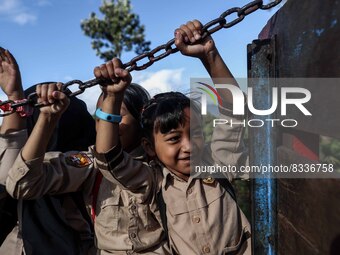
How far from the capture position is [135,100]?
7.69 ft

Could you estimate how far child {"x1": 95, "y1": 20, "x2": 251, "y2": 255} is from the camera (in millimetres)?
1806

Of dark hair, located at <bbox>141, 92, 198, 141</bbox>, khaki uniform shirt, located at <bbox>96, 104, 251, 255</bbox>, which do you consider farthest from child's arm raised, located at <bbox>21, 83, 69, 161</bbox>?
dark hair, located at <bbox>141, 92, 198, 141</bbox>

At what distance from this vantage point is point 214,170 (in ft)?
6.68

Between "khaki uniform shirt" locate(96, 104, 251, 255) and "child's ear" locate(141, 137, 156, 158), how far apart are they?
12cm

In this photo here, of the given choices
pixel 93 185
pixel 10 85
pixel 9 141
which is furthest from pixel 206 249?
pixel 10 85

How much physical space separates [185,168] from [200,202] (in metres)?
0.18

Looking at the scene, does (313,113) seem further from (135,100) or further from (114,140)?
(135,100)

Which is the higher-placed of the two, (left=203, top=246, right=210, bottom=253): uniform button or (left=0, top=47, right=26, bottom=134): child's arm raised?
(left=0, top=47, right=26, bottom=134): child's arm raised

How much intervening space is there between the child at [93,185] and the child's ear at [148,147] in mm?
69

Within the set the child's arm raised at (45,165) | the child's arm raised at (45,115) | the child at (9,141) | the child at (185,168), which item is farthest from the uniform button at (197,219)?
the child at (9,141)

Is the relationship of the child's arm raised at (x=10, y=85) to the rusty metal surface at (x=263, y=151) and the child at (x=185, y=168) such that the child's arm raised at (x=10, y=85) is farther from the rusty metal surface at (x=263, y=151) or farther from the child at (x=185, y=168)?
the rusty metal surface at (x=263, y=151)

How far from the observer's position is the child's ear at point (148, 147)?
2.14 m

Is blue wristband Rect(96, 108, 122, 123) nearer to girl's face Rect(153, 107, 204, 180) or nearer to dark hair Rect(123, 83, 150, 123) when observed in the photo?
girl's face Rect(153, 107, 204, 180)

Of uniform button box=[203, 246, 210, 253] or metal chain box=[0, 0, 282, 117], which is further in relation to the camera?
uniform button box=[203, 246, 210, 253]
